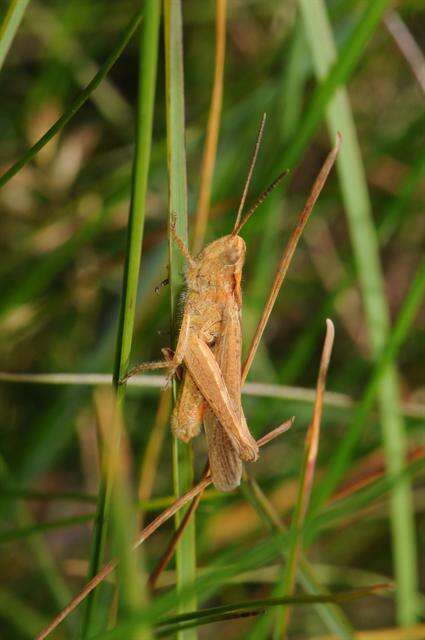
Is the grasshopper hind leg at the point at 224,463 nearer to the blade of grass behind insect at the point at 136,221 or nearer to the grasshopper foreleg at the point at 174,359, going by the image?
the grasshopper foreleg at the point at 174,359

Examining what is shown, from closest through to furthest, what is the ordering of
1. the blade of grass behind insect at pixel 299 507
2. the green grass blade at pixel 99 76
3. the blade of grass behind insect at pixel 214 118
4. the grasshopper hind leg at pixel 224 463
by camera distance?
the green grass blade at pixel 99 76
the blade of grass behind insect at pixel 299 507
the grasshopper hind leg at pixel 224 463
the blade of grass behind insect at pixel 214 118

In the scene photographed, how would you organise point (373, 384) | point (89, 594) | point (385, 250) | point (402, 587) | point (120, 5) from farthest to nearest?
point (385, 250), point (120, 5), point (402, 587), point (373, 384), point (89, 594)

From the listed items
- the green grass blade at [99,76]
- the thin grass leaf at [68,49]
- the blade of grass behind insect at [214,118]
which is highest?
→ the thin grass leaf at [68,49]

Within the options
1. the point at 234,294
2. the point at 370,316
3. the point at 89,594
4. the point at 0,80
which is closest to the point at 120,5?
the point at 0,80

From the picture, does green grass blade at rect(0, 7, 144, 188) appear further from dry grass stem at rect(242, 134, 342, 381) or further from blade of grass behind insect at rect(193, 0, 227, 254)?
blade of grass behind insect at rect(193, 0, 227, 254)

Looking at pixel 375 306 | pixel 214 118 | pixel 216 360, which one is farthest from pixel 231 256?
pixel 375 306

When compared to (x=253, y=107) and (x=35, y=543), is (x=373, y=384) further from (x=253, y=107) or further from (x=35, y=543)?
(x=253, y=107)

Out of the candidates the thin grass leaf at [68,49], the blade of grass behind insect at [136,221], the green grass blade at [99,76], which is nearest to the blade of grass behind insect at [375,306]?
the green grass blade at [99,76]
